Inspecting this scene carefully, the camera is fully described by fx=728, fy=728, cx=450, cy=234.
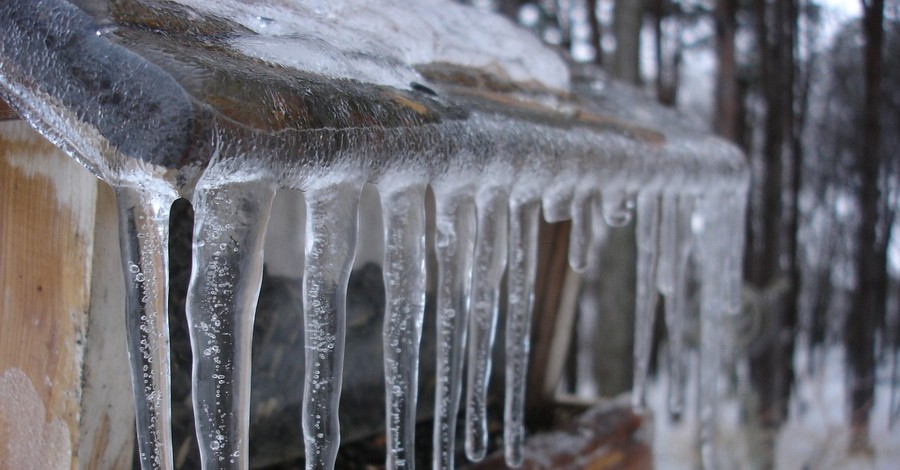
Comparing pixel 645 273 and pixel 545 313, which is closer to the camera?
pixel 645 273

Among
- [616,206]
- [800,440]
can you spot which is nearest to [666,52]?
[800,440]

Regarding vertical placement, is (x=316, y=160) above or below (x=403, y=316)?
above

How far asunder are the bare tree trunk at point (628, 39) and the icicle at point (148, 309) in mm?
4550

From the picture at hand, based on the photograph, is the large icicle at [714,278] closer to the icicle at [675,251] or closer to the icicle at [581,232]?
the icicle at [675,251]

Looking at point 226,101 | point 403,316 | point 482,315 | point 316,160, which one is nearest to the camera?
point 226,101

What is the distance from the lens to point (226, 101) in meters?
0.89

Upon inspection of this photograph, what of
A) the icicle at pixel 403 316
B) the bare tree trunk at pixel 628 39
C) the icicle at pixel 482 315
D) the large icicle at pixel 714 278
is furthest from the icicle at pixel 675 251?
the bare tree trunk at pixel 628 39

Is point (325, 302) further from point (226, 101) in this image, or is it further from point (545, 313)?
point (545, 313)

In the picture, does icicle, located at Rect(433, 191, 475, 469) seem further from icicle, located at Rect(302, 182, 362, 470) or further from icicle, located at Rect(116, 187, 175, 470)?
icicle, located at Rect(116, 187, 175, 470)

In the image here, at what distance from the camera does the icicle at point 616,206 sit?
2.01m

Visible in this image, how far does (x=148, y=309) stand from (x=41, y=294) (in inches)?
12.6

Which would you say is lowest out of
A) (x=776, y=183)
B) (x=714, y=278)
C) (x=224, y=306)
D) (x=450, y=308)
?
(x=714, y=278)

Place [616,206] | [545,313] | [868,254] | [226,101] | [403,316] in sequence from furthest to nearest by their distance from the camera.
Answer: [868,254] < [545,313] < [616,206] < [403,316] < [226,101]

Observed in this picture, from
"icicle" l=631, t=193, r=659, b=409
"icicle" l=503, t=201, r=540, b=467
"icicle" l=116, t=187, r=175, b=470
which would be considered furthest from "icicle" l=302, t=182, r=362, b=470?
"icicle" l=631, t=193, r=659, b=409
